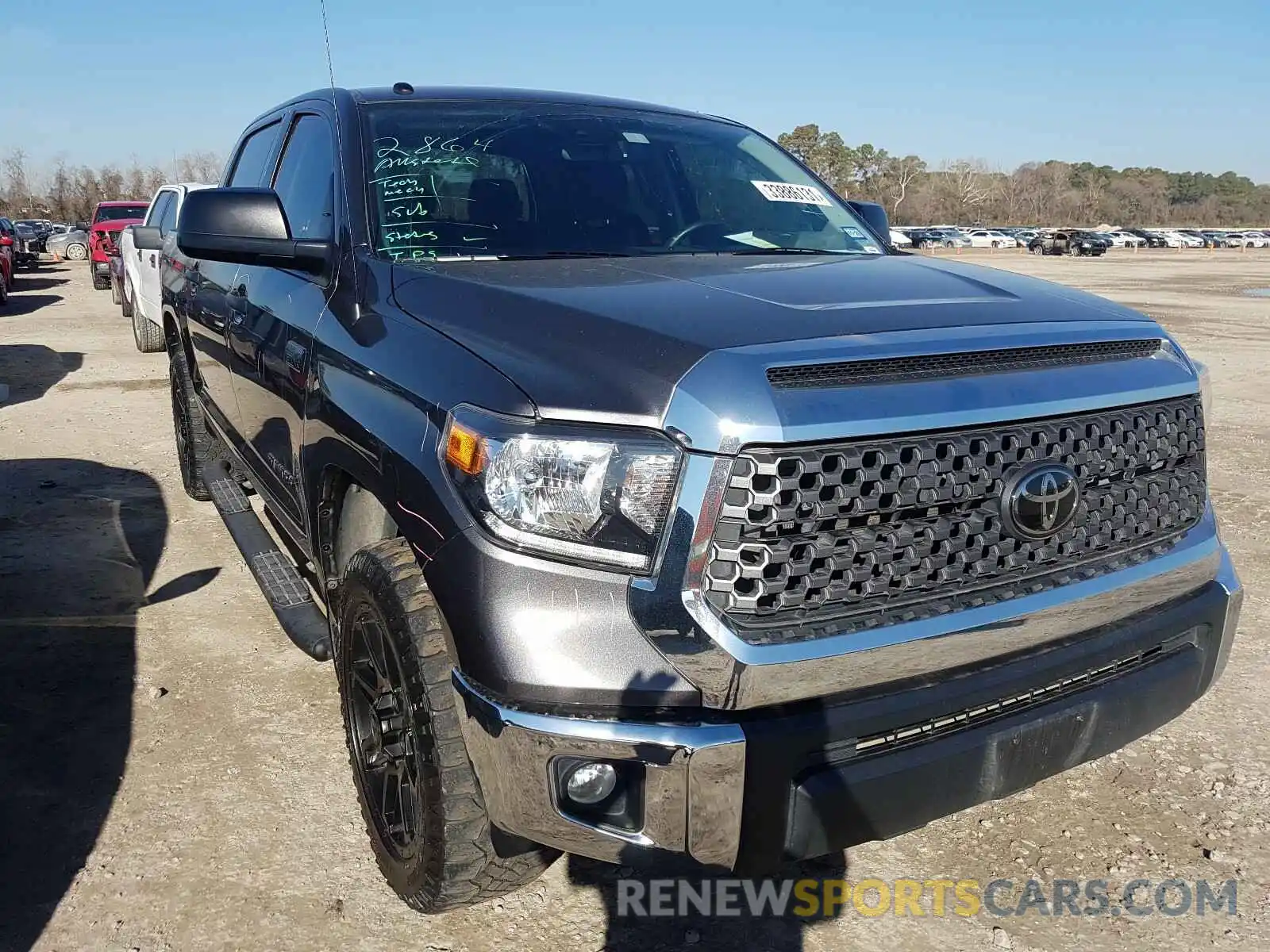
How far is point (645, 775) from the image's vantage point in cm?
192

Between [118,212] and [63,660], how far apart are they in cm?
2103

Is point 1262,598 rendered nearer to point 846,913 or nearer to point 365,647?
point 846,913

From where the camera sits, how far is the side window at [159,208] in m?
10.0

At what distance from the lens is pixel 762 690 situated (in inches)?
75.4

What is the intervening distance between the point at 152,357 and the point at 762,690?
12.4 meters

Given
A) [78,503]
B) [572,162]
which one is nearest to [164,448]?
[78,503]

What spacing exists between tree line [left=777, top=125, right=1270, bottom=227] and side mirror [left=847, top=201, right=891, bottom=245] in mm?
Answer: 110901

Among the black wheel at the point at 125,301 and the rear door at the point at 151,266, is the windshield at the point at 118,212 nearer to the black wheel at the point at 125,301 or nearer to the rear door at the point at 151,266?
the black wheel at the point at 125,301

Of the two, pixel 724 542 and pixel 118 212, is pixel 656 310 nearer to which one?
pixel 724 542

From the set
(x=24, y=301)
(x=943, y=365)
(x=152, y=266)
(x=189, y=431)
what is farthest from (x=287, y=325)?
(x=24, y=301)

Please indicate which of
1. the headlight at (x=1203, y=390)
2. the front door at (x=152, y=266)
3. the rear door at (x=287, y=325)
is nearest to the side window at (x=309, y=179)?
the rear door at (x=287, y=325)

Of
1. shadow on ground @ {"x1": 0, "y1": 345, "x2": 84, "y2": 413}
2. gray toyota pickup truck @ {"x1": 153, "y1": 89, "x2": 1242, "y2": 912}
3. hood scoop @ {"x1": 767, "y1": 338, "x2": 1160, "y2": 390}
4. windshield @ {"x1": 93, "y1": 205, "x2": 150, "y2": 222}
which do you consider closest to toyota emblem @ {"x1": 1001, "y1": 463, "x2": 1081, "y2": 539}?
gray toyota pickup truck @ {"x1": 153, "y1": 89, "x2": 1242, "y2": 912}

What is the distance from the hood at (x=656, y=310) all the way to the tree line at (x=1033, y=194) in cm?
11268

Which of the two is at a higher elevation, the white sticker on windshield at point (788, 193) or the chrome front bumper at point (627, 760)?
the white sticker on windshield at point (788, 193)
